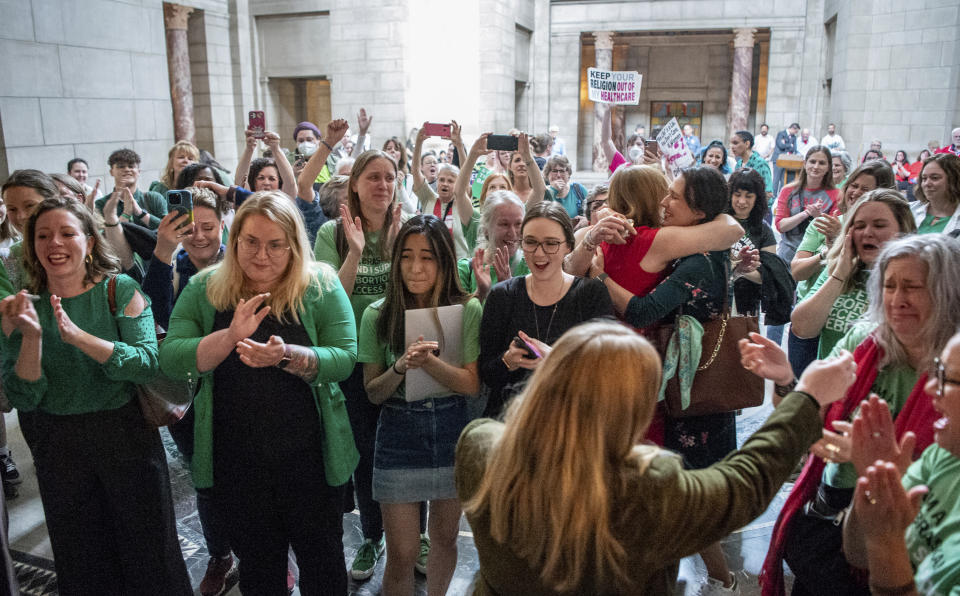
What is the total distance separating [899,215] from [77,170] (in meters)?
7.41

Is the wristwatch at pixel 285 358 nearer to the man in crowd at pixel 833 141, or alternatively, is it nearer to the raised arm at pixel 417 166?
the raised arm at pixel 417 166

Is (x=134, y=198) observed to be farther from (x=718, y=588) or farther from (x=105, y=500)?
(x=718, y=588)

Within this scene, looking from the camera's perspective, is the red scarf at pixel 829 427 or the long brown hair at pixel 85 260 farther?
the long brown hair at pixel 85 260

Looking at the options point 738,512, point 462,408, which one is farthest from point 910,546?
point 462,408

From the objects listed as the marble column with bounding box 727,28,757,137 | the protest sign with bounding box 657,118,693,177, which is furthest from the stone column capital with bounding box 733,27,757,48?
the protest sign with bounding box 657,118,693,177

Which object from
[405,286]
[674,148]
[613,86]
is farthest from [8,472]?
[613,86]

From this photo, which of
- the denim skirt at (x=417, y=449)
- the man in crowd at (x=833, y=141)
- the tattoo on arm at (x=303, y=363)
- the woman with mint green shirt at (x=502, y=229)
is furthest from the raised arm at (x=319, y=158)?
the man in crowd at (x=833, y=141)

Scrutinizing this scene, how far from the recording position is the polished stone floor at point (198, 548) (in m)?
3.45

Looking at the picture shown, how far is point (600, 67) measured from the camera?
20.3 metres

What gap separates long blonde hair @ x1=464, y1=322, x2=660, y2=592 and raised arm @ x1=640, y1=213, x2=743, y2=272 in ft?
5.15

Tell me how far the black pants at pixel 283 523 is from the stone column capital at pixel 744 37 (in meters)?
20.0

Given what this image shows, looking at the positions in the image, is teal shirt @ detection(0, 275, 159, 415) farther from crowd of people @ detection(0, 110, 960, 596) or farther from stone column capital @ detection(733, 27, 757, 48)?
stone column capital @ detection(733, 27, 757, 48)

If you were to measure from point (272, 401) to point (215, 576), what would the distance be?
1.36 metres

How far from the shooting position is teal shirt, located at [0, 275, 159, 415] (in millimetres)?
2646
